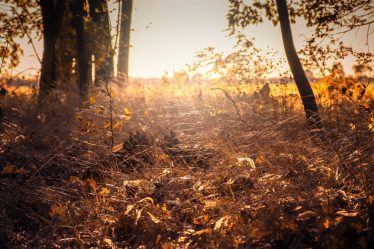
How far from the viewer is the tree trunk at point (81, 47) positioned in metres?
8.77

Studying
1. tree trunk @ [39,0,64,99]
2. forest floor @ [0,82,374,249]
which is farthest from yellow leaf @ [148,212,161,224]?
tree trunk @ [39,0,64,99]

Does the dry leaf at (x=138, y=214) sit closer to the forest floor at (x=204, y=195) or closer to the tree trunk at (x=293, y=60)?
the forest floor at (x=204, y=195)

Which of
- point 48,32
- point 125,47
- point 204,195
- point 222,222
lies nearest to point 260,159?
point 204,195

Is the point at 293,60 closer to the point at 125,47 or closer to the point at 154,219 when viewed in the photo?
the point at 154,219

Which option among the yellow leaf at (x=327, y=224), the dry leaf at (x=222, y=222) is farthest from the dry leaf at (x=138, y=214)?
the yellow leaf at (x=327, y=224)

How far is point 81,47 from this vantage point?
29.8 feet

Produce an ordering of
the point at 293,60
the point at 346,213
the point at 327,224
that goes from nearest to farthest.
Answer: the point at 327,224 → the point at 346,213 → the point at 293,60

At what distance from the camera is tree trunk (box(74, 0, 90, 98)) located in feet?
28.8

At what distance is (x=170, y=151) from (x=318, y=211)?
256 centimetres

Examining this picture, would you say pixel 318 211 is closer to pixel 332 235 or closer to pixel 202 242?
pixel 332 235

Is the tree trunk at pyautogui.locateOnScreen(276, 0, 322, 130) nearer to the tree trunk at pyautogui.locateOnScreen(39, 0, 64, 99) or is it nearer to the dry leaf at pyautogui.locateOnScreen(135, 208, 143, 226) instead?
the dry leaf at pyautogui.locateOnScreen(135, 208, 143, 226)

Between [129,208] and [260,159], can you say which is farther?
[260,159]

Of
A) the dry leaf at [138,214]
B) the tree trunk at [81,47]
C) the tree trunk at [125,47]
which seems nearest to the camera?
the dry leaf at [138,214]

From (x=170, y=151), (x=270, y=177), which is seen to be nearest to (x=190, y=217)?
(x=270, y=177)
